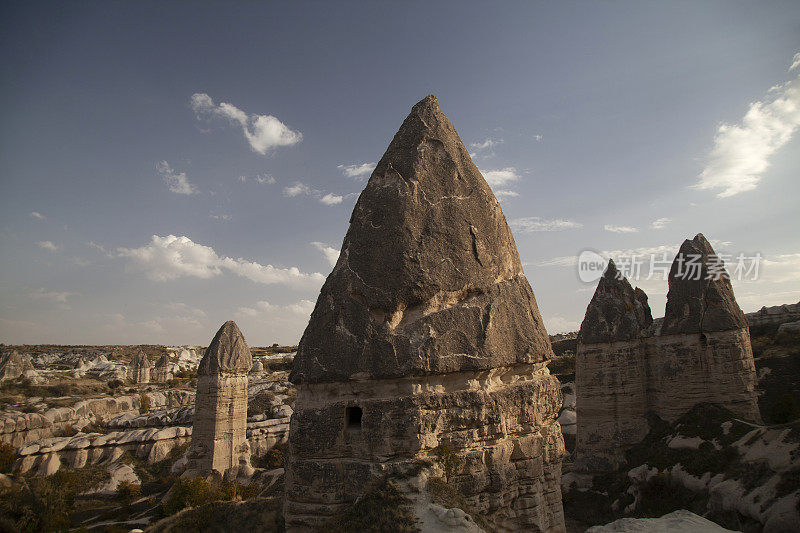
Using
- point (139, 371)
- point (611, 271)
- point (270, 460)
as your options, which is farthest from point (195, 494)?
point (139, 371)

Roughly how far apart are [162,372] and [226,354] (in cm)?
3951

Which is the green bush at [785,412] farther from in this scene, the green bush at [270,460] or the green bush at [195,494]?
Answer: the green bush at [270,460]

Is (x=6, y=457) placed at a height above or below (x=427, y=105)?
below

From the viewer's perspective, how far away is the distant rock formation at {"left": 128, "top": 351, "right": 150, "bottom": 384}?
47719mm

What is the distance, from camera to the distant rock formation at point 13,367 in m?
37.6

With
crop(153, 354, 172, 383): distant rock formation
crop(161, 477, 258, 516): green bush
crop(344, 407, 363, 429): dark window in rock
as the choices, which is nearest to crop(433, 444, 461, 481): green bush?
crop(344, 407, 363, 429): dark window in rock

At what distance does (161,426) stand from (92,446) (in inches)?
142

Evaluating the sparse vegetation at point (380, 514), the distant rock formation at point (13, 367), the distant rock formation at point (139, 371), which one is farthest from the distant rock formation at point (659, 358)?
the distant rock formation at point (139, 371)

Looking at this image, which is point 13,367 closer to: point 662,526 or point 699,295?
point 662,526

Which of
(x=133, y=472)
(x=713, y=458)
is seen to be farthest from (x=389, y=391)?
(x=133, y=472)

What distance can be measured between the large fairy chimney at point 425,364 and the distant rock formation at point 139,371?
50754 mm

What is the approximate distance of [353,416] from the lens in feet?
17.6

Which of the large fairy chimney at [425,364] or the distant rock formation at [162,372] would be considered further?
the distant rock formation at [162,372]

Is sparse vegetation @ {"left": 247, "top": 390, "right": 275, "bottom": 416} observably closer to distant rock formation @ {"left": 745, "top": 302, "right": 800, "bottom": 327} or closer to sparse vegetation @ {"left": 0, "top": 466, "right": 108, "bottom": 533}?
sparse vegetation @ {"left": 0, "top": 466, "right": 108, "bottom": 533}
